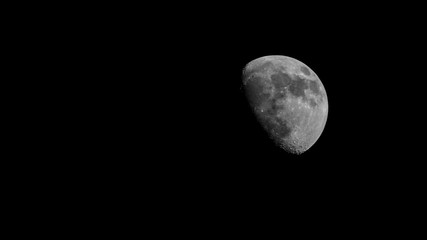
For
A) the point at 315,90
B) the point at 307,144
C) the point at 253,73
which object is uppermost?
Result: the point at 315,90

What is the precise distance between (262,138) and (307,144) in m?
0.64

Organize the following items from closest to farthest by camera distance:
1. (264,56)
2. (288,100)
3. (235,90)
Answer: (288,100)
(235,90)
(264,56)

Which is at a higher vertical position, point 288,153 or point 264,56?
point 264,56

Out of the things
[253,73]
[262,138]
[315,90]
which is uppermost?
[315,90]

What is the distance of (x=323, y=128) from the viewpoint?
4031mm

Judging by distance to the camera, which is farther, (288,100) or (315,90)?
(315,90)

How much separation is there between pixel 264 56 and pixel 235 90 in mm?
703

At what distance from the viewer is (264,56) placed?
4023mm

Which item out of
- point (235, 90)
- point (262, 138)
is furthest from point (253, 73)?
point (262, 138)

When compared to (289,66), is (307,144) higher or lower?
lower

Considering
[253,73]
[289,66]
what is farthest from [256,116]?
[289,66]

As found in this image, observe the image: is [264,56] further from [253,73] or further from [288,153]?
[288,153]

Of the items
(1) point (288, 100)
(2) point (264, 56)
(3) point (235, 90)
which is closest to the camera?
(1) point (288, 100)

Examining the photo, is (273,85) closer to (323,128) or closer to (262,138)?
(262,138)
